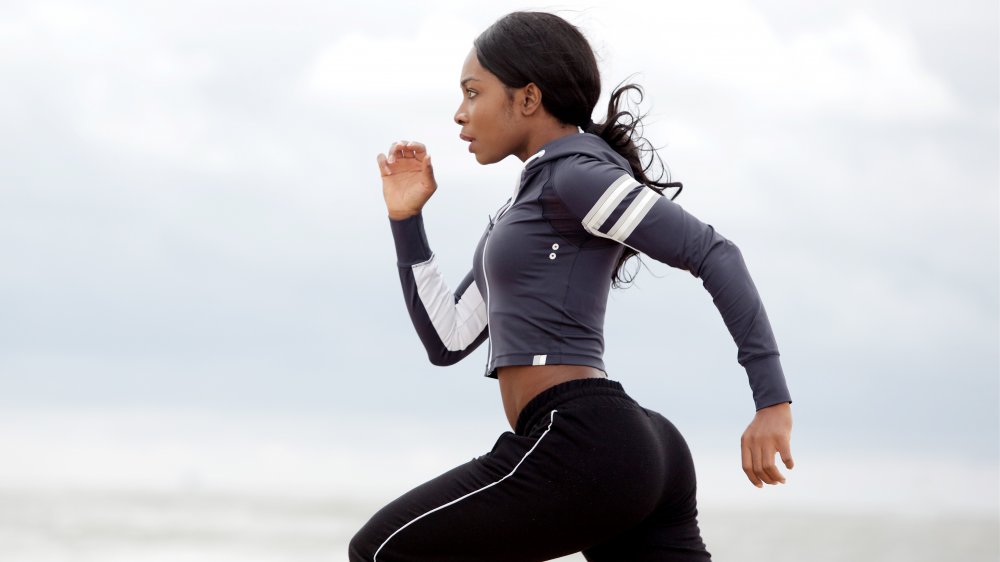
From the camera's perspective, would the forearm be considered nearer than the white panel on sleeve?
Yes

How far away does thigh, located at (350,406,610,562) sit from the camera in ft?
7.54

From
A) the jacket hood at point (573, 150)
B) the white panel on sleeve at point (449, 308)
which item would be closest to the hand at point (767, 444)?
the jacket hood at point (573, 150)

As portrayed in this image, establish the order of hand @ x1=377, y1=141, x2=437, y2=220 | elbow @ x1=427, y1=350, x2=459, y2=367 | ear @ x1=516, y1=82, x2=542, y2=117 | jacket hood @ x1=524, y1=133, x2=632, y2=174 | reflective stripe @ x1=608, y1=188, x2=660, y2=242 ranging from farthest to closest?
elbow @ x1=427, y1=350, x2=459, y2=367 → hand @ x1=377, y1=141, x2=437, y2=220 → ear @ x1=516, y1=82, x2=542, y2=117 → jacket hood @ x1=524, y1=133, x2=632, y2=174 → reflective stripe @ x1=608, y1=188, x2=660, y2=242

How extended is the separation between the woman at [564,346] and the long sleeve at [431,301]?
284 millimetres

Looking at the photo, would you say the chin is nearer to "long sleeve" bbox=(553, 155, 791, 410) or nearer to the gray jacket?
the gray jacket

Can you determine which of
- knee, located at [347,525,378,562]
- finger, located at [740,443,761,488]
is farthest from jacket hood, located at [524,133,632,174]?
knee, located at [347,525,378,562]

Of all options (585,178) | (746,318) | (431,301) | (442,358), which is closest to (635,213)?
(585,178)

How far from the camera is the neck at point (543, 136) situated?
2.61 metres

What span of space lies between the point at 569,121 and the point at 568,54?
14 centimetres

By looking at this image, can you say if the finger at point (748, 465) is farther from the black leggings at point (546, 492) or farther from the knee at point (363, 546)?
the knee at point (363, 546)

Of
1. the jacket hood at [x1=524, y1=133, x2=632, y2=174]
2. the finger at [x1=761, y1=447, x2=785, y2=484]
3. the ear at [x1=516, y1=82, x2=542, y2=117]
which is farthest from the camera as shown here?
the ear at [x1=516, y1=82, x2=542, y2=117]

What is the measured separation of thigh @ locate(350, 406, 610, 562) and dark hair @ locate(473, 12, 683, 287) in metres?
0.54

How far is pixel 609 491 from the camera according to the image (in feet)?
7.52

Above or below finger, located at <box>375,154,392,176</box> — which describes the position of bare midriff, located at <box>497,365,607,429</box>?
below
